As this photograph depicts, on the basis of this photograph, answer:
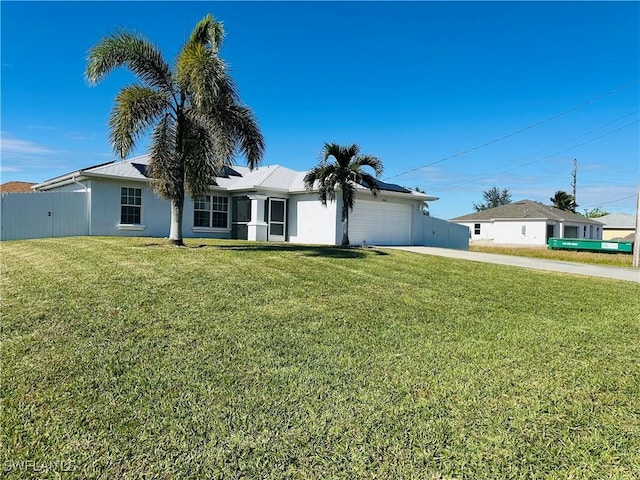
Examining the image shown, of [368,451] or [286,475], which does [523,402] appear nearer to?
[368,451]

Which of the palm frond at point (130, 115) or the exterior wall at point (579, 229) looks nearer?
the palm frond at point (130, 115)

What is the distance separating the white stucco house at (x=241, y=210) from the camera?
17.2 meters

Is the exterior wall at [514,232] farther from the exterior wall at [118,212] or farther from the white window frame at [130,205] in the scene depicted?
the white window frame at [130,205]

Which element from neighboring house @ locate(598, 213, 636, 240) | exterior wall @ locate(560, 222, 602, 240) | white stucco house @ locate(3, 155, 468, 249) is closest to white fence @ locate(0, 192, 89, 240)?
white stucco house @ locate(3, 155, 468, 249)

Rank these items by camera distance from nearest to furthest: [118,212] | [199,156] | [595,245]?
[199,156], [118,212], [595,245]

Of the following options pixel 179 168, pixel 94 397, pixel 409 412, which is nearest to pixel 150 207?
pixel 179 168

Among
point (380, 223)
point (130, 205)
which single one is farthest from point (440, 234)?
point (130, 205)

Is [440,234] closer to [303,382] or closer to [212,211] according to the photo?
[212,211]

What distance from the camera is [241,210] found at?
69.7ft

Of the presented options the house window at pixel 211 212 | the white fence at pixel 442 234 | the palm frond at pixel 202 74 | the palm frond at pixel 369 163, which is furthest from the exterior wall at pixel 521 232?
the palm frond at pixel 202 74

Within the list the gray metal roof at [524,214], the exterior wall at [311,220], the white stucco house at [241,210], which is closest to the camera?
the white stucco house at [241,210]

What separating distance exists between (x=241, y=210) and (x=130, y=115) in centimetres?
1021

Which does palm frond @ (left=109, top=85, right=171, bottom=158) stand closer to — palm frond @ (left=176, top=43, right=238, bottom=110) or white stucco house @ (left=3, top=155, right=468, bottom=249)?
palm frond @ (left=176, top=43, right=238, bottom=110)

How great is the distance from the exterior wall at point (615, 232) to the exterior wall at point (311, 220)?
188ft
